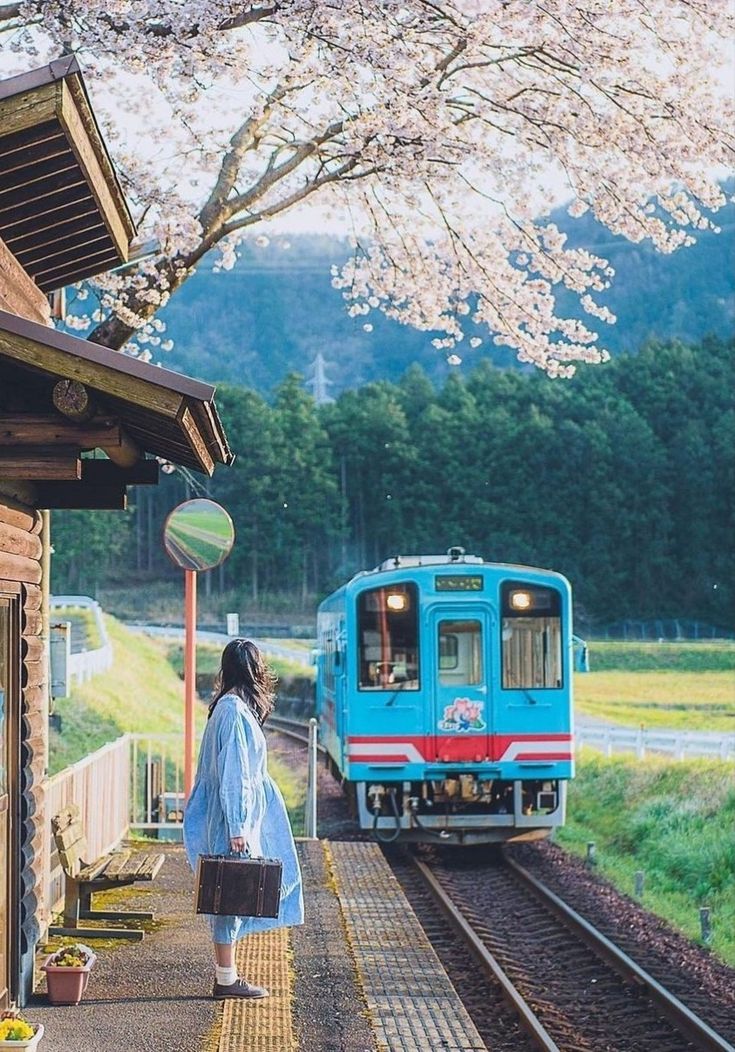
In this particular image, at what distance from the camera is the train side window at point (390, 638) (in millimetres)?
13648

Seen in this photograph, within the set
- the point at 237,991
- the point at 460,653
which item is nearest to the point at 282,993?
the point at 237,991

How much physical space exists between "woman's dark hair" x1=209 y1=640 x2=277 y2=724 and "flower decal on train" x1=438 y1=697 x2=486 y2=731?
716cm

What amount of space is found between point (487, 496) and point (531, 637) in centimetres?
5758

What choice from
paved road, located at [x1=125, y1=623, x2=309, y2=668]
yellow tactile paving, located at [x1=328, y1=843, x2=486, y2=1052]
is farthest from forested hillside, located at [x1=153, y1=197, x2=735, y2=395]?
yellow tactile paving, located at [x1=328, y1=843, x2=486, y2=1052]

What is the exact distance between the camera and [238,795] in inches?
247

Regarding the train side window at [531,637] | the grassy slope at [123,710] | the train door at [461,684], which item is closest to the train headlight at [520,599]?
the train side window at [531,637]

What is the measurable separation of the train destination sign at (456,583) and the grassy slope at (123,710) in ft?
15.3

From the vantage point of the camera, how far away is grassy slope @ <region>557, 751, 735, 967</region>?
1170 centimetres

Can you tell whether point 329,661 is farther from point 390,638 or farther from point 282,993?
point 282,993

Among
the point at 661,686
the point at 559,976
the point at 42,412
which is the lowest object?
the point at 559,976

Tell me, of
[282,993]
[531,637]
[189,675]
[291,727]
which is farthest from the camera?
[291,727]

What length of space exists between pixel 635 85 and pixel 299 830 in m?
9.59

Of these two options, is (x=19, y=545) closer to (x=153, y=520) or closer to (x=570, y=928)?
(x=570, y=928)

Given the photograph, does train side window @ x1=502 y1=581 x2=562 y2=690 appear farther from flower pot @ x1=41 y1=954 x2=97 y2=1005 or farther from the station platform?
flower pot @ x1=41 y1=954 x2=97 y2=1005
